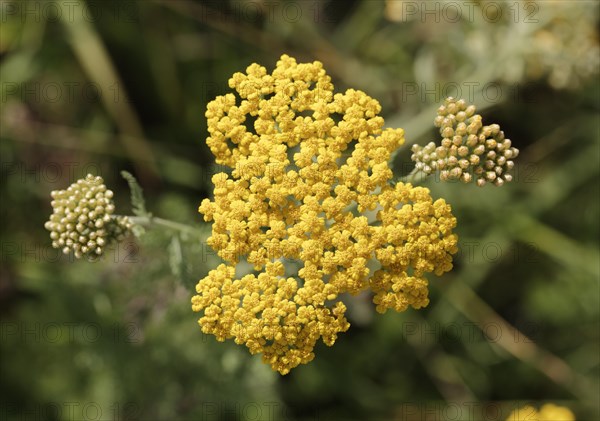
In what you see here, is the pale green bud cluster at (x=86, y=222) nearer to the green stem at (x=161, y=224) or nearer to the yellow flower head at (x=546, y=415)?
the green stem at (x=161, y=224)

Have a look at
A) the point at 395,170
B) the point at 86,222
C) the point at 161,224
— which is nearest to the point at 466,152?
the point at 161,224

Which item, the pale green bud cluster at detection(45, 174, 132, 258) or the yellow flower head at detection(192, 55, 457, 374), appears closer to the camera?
the yellow flower head at detection(192, 55, 457, 374)

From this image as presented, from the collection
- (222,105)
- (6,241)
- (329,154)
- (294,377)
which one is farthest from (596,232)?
(6,241)

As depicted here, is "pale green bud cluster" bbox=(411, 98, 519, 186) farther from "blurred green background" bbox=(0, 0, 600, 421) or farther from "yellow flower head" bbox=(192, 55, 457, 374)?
"blurred green background" bbox=(0, 0, 600, 421)

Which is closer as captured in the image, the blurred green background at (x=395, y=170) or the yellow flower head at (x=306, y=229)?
the yellow flower head at (x=306, y=229)

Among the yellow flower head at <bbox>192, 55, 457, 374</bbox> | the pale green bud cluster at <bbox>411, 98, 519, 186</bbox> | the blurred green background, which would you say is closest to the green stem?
the yellow flower head at <bbox>192, 55, 457, 374</bbox>

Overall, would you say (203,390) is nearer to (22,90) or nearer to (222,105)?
(222,105)

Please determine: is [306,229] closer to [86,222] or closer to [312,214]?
[312,214]

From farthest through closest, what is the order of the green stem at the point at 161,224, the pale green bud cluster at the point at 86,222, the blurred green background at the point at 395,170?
the blurred green background at the point at 395,170
the green stem at the point at 161,224
the pale green bud cluster at the point at 86,222

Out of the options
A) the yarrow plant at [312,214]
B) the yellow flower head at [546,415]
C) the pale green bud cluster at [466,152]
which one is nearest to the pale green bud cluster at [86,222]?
the yarrow plant at [312,214]
